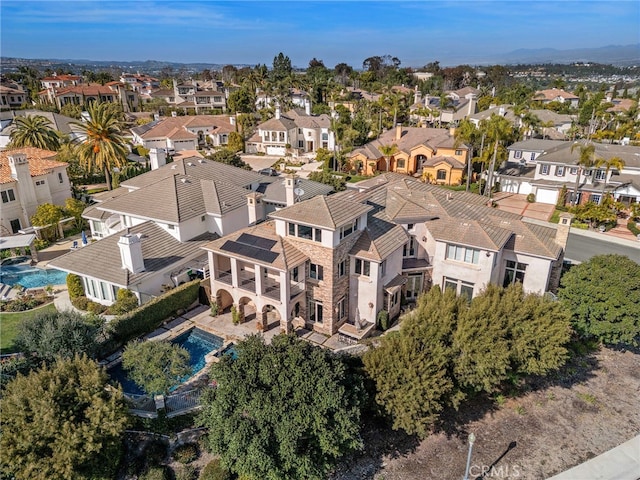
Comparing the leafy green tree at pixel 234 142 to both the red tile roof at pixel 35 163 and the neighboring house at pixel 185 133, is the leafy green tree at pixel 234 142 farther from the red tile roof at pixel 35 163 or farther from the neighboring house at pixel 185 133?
the red tile roof at pixel 35 163

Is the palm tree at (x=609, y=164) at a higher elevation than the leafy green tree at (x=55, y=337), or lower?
higher

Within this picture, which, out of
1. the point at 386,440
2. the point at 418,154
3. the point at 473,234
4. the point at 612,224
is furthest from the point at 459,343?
the point at 418,154

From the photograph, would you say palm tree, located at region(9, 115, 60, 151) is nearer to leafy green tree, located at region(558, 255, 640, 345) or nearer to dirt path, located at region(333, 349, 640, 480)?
dirt path, located at region(333, 349, 640, 480)

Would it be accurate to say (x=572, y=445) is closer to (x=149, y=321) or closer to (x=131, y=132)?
(x=149, y=321)

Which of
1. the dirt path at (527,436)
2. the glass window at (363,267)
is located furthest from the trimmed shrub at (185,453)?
the glass window at (363,267)

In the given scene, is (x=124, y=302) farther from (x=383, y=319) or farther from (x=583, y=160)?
(x=583, y=160)
